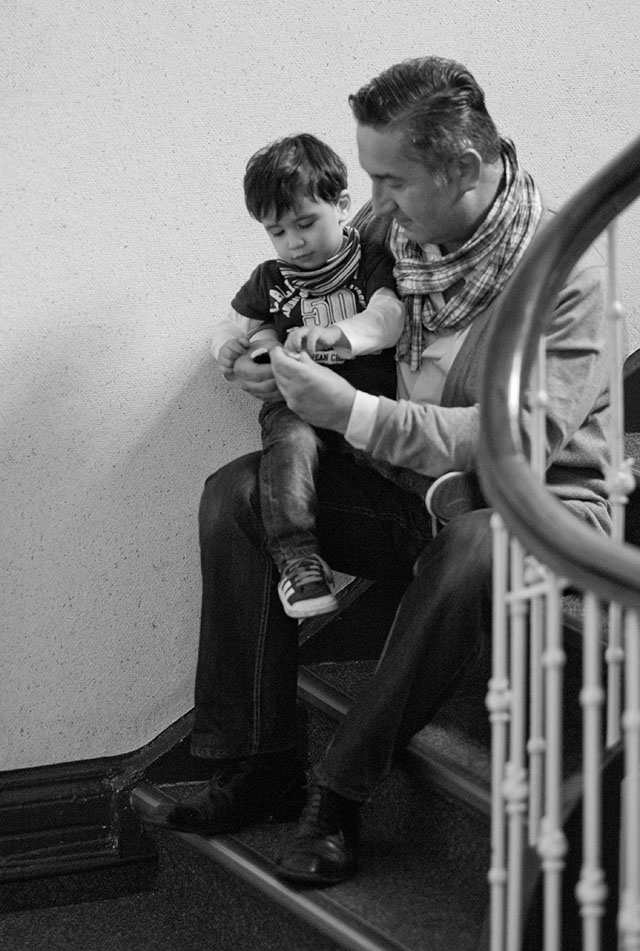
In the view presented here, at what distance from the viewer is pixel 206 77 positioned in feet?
8.27

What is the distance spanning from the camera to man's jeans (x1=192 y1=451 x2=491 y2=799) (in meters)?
1.93

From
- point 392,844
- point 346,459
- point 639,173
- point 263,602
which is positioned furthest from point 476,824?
point 639,173

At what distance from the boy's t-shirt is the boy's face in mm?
83

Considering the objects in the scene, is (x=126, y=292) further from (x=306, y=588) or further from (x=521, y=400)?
(x=521, y=400)

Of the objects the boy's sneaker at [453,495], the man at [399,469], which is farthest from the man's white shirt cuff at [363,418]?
the boy's sneaker at [453,495]

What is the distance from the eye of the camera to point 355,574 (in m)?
2.40

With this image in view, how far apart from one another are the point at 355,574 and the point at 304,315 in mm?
507

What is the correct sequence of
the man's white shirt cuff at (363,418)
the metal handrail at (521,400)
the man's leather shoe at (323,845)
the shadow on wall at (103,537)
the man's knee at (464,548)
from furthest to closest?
the shadow on wall at (103,537) < the man's white shirt cuff at (363,418) < the man's leather shoe at (323,845) < the man's knee at (464,548) < the metal handrail at (521,400)

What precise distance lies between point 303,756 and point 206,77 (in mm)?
1416

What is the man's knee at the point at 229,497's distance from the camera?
2256mm

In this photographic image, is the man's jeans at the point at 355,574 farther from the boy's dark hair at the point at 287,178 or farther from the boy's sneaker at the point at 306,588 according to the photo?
the boy's dark hair at the point at 287,178

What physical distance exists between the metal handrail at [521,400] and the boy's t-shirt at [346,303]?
793 millimetres

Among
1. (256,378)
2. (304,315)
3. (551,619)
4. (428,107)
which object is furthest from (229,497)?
(551,619)

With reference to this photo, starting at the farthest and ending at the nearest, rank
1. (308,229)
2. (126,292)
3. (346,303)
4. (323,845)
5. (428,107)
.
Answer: (126,292) → (346,303) → (308,229) → (428,107) → (323,845)
